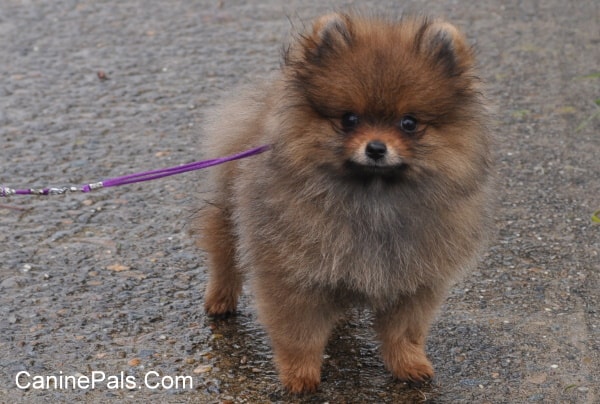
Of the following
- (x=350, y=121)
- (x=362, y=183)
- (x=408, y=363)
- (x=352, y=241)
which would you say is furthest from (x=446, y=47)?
(x=408, y=363)

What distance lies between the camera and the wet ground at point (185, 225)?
4.24m

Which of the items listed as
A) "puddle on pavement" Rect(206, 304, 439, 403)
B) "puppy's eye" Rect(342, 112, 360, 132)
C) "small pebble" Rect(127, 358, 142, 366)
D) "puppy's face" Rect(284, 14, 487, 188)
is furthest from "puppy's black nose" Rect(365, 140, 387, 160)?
"small pebble" Rect(127, 358, 142, 366)

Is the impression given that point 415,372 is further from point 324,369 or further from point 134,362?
point 134,362

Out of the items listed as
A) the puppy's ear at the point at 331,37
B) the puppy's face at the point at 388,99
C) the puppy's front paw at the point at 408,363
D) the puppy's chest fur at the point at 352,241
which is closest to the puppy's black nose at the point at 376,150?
the puppy's face at the point at 388,99

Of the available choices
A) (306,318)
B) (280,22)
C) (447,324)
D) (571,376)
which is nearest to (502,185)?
(447,324)

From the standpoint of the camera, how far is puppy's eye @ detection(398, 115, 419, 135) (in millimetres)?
3516

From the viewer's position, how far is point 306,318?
3916 millimetres

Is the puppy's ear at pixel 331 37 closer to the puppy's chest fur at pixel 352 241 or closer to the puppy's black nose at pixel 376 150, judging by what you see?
the puppy's black nose at pixel 376 150

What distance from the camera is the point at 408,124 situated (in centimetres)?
354

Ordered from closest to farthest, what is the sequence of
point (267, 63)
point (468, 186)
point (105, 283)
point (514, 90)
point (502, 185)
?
point (468, 186) < point (105, 283) < point (502, 185) < point (514, 90) < point (267, 63)

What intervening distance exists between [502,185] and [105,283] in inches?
94.8

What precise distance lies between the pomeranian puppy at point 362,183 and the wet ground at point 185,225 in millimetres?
434

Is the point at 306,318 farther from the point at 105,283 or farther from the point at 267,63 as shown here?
the point at 267,63

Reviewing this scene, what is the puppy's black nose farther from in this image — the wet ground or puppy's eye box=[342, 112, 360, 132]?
the wet ground
